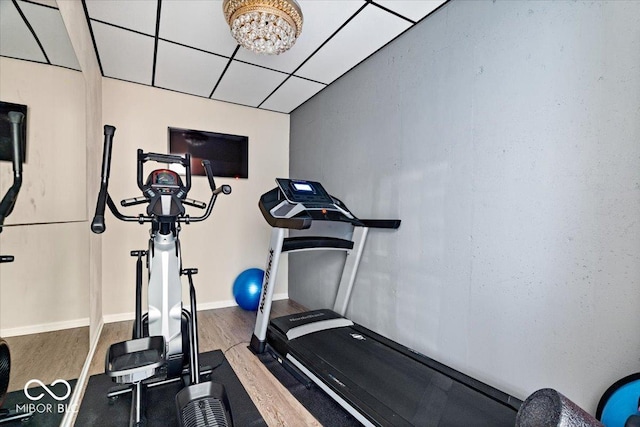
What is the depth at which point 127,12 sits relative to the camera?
7.16ft

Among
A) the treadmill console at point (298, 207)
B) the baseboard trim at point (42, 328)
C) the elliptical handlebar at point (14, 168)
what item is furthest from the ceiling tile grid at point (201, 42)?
the treadmill console at point (298, 207)

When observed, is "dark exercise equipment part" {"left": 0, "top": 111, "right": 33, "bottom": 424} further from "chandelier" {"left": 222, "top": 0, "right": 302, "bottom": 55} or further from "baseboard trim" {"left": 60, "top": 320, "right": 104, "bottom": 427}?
"chandelier" {"left": 222, "top": 0, "right": 302, "bottom": 55}

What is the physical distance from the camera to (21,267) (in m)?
1.29

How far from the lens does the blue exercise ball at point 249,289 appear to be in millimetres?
3611

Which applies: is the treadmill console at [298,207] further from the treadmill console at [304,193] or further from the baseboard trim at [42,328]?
the baseboard trim at [42,328]

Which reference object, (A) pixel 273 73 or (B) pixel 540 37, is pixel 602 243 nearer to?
(B) pixel 540 37

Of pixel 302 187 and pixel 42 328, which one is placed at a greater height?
pixel 302 187

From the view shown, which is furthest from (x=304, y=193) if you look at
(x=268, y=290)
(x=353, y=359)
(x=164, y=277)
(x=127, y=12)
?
(x=127, y=12)

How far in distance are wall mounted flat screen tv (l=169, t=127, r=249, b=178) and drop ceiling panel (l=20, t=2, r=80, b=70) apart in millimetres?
1751

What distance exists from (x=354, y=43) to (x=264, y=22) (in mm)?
963

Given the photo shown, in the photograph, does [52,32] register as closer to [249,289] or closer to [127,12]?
[127,12]

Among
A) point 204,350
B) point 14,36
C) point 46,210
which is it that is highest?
point 14,36

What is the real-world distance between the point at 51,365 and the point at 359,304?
2.24m

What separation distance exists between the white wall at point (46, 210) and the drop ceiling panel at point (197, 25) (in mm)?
758
